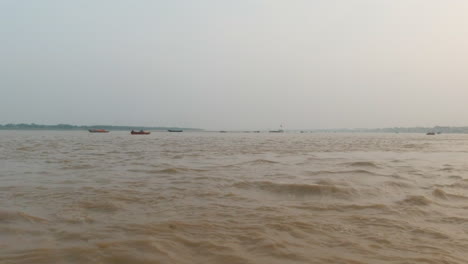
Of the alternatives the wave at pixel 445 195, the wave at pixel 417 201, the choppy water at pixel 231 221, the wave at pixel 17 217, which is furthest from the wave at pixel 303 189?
the wave at pixel 17 217

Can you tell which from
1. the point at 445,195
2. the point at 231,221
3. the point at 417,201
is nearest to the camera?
Result: the point at 231,221

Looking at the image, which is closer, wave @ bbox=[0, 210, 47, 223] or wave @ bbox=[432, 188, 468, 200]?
wave @ bbox=[0, 210, 47, 223]

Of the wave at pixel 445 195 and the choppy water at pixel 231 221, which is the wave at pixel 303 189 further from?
the wave at pixel 445 195

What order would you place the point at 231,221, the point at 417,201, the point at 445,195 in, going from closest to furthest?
the point at 231,221 < the point at 417,201 < the point at 445,195

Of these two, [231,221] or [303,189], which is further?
[303,189]

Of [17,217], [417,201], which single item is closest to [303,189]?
[417,201]

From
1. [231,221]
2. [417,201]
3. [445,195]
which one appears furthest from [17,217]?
[445,195]

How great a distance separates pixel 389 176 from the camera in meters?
9.48

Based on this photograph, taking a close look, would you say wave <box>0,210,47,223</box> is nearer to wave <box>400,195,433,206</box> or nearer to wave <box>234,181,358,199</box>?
wave <box>234,181,358,199</box>

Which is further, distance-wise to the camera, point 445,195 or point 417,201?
point 445,195

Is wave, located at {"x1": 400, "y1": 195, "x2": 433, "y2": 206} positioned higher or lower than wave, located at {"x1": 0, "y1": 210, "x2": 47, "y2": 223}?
higher

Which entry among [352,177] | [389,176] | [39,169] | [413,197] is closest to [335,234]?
[413,197]

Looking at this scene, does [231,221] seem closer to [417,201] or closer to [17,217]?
[17,217]

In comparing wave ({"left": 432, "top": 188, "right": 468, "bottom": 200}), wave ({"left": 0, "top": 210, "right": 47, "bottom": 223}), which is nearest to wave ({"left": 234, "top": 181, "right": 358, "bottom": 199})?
wave ({"left": 432, "top": 188, "right": 468, "bottom": 200})
